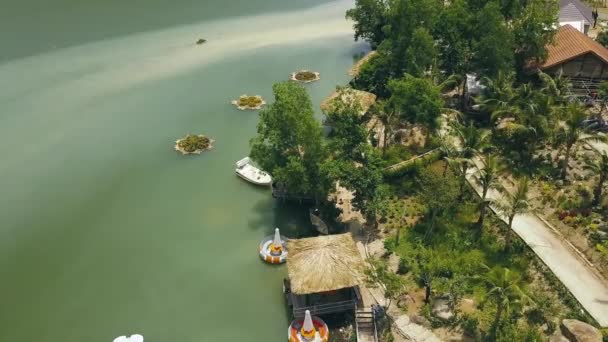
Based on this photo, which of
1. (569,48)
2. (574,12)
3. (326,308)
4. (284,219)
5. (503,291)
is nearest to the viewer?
(503,291)

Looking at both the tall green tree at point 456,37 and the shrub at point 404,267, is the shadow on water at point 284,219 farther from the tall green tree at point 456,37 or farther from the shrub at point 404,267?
the tall green tree at point 456,37

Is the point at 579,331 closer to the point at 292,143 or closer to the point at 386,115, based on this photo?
the point at 292,143

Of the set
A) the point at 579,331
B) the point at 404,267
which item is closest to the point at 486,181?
the point at 404,267

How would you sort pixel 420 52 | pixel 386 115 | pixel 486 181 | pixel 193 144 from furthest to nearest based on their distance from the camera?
pixel 193 144 < pixel 420 52 < pixel 386 115 < pixel 486 181

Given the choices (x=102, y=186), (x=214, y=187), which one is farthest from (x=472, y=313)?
(x=102, y=186)

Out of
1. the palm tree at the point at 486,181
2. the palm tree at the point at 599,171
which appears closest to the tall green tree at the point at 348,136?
the palm tree at the point at 486,181

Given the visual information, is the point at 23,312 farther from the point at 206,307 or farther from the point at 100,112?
the point at 100,112

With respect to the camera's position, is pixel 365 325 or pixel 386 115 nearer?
pixel 365 325
